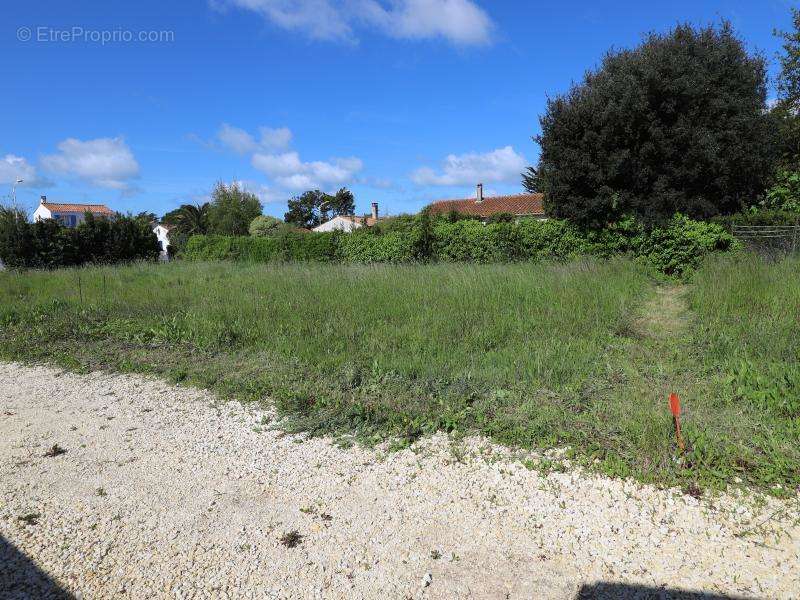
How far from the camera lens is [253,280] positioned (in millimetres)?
12359

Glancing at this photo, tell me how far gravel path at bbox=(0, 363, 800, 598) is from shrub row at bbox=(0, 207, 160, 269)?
67.8 ft

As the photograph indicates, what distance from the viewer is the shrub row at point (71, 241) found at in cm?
2086

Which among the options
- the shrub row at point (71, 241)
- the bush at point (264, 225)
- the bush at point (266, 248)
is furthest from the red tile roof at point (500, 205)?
the shrub row at point (71, 241)

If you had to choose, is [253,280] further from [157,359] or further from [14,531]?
[14,531]

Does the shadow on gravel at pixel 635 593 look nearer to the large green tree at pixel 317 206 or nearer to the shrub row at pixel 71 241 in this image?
the shrub row at pixel 71 241

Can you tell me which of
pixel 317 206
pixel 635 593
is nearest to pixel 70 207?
pixel 317 206

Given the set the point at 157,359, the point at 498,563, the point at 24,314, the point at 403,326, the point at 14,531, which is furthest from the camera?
the point at 24,314

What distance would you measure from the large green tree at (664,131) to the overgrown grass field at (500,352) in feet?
13.7

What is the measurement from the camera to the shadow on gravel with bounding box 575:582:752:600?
2.47 meters

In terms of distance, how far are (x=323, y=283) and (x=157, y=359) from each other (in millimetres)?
4385

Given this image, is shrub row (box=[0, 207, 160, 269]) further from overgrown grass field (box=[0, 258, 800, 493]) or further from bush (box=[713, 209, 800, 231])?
bush (box=[713, 209, 800, 231])

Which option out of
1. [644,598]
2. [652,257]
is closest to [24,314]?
[644,598]

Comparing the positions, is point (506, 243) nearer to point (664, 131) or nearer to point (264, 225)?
point (664, 131)

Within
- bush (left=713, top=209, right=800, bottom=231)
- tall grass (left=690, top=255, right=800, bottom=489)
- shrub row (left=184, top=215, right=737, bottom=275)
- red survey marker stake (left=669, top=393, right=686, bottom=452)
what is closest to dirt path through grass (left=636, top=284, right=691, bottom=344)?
tall grass (left=690, top=255, right=800, bottom=489)
